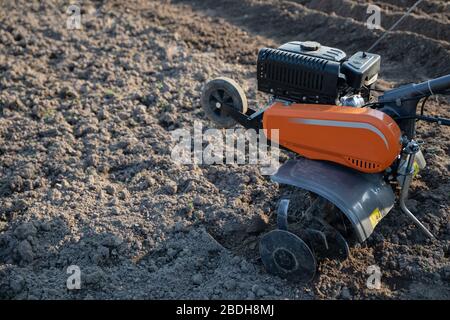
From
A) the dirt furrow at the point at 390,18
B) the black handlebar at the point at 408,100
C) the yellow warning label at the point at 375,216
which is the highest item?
the black handlebar at the point at 408,100

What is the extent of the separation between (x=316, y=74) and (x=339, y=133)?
49cm

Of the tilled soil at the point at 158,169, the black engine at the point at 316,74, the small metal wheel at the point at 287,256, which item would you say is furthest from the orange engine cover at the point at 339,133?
the tilled soil at the point at 158,169

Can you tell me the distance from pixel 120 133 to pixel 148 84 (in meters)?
1.19

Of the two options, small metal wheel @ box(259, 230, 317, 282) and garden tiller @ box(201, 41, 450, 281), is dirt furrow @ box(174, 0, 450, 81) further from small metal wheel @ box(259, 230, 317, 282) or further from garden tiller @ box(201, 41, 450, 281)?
small metal wheel @ box(259, 230, 317, 282)

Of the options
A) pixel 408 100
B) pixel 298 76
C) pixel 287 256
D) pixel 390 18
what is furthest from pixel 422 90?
pixel 390 18

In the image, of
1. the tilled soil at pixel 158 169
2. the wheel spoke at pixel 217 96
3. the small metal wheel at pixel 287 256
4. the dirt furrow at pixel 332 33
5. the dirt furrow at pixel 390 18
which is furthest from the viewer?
the dirt furrow at pixel 390 18

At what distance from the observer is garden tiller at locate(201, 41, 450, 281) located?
412cm

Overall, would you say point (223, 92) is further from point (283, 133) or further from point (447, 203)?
point (447, 203)

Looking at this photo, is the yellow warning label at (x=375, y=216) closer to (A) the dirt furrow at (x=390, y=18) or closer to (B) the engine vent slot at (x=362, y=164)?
(B) the engine vent slot at (x=362, y=164)

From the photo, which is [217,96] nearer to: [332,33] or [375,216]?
[375,216]

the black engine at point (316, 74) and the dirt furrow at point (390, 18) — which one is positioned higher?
the black engine at point (316, 74)

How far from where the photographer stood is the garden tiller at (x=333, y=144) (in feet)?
13.5

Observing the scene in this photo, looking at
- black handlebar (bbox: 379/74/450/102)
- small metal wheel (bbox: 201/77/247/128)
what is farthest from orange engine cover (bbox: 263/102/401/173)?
small metal wheel (bbox: 201/77/247/128)

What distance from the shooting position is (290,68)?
4492 millimetres
